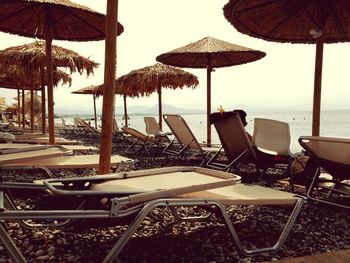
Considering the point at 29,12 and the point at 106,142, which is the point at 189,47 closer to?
the point at 29,12

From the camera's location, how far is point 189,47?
8.13 metres

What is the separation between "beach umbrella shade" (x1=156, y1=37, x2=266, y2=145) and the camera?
7777 millimetres

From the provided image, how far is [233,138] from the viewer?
5.01 metres

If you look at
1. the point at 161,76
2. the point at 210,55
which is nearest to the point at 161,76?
the point at 161,76

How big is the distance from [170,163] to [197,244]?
4.64m

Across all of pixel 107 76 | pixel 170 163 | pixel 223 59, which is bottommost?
pixel 170 163

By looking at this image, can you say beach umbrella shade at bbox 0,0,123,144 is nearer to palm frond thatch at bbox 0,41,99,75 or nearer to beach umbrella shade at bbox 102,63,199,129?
palm frond thatch at bbox 0,41,99,75

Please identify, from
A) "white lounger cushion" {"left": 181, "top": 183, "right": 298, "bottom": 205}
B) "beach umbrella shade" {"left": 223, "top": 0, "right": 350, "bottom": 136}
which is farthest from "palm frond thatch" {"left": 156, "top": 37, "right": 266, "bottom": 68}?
"white lounger cushion" {"left": 181, "top": 183, "right": 298, "bottom": 205}

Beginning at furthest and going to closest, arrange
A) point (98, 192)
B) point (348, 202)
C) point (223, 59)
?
point (223, 59), point (348, 202), point (98, 192)

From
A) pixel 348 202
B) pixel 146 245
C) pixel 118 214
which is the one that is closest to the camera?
pixel 118 214

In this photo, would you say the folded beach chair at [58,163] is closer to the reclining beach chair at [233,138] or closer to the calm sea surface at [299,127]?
the reclining beach chair at [233,138]

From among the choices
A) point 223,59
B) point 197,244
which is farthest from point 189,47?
point 197,244

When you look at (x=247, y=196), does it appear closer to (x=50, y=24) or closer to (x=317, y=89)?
(x=317, y=89)

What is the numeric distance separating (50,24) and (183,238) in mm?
4428
